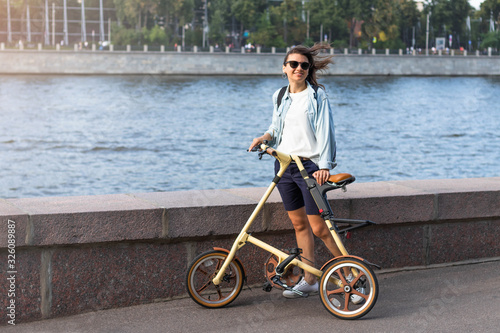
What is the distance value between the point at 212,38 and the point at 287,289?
260 ft

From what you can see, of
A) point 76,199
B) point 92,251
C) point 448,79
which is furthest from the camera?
point 448,79

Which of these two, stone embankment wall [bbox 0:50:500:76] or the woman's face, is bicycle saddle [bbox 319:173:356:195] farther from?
stone embankment wall [bbox 0:50:500:76]

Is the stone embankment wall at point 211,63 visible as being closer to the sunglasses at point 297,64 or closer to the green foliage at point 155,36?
the green foliage at point 155,36

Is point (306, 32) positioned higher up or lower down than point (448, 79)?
higher up

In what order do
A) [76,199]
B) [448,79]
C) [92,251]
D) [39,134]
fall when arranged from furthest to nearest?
[448,79]
[39,134]
[76,199]
[92,251]

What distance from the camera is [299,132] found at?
4.09 m

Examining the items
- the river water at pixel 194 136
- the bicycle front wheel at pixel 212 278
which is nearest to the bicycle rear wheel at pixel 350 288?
the bicycle front wheel at pixel 212 278

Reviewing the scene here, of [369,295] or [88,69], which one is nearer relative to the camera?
[369,295]

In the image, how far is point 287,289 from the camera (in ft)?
13.4

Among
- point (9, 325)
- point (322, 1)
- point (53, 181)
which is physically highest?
point (322, 1)

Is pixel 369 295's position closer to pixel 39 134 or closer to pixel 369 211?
pixel 369 211

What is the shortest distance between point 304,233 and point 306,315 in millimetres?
470

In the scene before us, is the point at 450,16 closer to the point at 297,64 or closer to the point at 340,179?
the point at 297,64

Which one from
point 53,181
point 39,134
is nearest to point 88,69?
point 39,134
